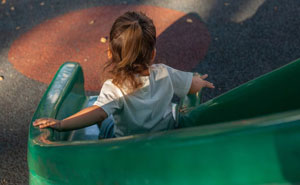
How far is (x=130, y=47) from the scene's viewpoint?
1.25 metres

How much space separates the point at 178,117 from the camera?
1624 millimetres

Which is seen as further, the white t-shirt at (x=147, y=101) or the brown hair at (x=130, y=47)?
the white t-shirt at (x=147, y=101)

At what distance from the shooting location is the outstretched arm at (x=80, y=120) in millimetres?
1377

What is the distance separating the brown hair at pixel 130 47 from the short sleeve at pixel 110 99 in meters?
0.03

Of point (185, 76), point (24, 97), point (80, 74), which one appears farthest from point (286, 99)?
point (24, 97)

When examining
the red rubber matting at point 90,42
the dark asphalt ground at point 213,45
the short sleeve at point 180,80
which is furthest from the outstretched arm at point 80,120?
the red rubber matting at point 90,42

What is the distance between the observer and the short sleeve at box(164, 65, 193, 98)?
1.50 meters

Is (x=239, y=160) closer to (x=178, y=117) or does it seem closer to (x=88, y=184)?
(x=88, y=184)

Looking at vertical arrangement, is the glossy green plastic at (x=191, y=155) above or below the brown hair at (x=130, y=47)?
below

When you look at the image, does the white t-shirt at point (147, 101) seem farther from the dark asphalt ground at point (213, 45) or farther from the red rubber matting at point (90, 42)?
Answer: the red rubber matting at point (90, 42)

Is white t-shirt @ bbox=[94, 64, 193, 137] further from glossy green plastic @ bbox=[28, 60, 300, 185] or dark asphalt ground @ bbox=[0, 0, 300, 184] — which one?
dark asphalt ground @ bbox=[0, 0, 300, 184]

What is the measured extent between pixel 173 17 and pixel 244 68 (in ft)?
3.47

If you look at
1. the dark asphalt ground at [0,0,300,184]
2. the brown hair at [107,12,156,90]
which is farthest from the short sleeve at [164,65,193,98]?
the dark asphalt ground at [0,0,300,184]

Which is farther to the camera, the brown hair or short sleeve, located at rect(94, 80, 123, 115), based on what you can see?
short sleeve, located at rect(94, 80, 123, 115)
